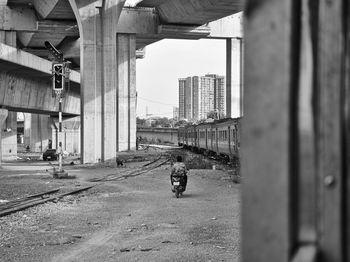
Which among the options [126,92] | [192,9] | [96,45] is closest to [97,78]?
[96,45]

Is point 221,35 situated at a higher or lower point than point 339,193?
higher

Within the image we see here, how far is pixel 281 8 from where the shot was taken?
1.64 meters

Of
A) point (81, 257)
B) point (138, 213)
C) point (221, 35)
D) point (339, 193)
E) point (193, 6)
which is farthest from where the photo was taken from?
point (221, 35)

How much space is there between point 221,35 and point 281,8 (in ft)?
175

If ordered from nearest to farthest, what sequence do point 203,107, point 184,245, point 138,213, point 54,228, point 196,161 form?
point 184,245, point 54,228, point 138,213, point 196,161, point 203,107

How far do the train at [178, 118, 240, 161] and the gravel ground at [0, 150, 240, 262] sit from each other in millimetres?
8637

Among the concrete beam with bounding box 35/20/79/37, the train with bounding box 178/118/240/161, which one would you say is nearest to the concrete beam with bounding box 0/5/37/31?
the concrete beam with bounding box 35/20/79/37

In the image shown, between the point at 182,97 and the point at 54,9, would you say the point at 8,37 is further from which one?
the point at 182,97

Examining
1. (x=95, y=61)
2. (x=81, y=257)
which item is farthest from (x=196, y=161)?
(x=81, y=257)

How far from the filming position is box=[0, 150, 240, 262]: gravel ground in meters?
Answer: 8.34

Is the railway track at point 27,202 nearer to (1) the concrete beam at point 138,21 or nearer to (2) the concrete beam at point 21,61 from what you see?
(2) the concrete beam at point 21,61

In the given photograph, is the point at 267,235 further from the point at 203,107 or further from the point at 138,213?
the point at 203,107

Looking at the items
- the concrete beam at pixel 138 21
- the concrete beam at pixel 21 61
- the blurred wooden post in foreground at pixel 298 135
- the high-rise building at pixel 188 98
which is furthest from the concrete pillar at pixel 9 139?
the high-rise building at pixel 188 98

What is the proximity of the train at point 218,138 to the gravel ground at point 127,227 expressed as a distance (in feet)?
28.3
